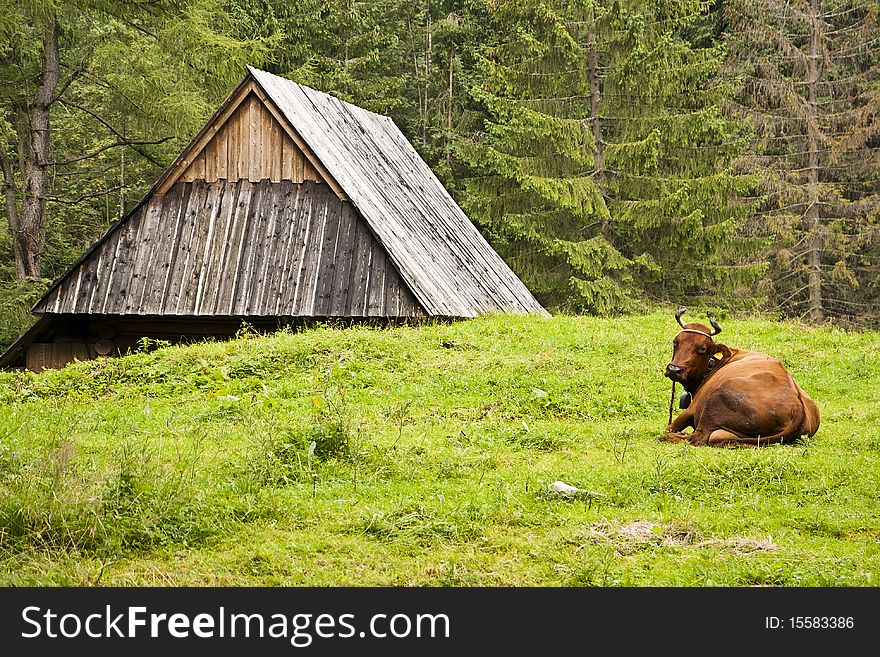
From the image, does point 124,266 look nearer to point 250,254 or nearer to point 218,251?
point 218,251

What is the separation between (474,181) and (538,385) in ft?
78.8

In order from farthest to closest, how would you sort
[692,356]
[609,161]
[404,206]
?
[609,161] < [404,206] < [692,356]

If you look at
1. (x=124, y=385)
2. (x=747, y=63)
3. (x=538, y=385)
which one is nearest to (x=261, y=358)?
(x=124, y=385)

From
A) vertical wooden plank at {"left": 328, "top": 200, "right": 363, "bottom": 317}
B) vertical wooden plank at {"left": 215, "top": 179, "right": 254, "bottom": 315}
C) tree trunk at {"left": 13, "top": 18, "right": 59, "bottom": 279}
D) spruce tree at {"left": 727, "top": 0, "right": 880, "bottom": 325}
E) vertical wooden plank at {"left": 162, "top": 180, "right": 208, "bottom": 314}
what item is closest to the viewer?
vertical wooden plank at {"left": 328, "top": 200, "right": 363, "bottom": 317}

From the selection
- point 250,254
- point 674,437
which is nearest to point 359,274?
point 250,254

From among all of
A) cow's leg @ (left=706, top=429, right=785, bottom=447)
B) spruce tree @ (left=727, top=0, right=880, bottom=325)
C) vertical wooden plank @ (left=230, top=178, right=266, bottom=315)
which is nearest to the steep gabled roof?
vertical wooden plank @ (left=230, top=178, right=266, bottom=315)

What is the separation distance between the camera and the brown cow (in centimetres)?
915

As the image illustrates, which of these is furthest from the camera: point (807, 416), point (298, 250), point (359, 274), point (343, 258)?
point (298, 250)

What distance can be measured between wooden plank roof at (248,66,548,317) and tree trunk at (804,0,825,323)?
14791 mm

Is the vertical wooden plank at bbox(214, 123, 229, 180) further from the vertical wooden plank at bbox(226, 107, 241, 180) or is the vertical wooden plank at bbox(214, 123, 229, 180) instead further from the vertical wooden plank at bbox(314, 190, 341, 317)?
the vertical wooden plank at bbox(314, 190, 341, 317)

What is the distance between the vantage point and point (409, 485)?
26.0ft

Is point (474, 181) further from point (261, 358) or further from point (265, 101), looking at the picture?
point (261, 358)

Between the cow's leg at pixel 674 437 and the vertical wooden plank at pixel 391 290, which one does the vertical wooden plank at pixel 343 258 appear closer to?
the vertical wooden plank at pixel 391 290

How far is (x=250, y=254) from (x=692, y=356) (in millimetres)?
11542
